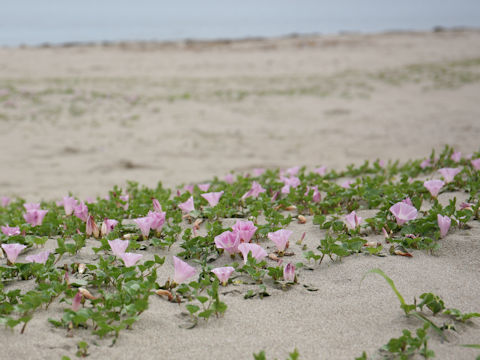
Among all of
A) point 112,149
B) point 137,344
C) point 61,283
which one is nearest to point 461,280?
point 137,344

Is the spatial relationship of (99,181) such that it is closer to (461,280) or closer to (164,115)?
(164,115)

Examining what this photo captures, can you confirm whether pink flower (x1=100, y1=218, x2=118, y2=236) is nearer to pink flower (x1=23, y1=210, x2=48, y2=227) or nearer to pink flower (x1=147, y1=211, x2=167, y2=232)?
pink flower (x1=147, y1=211, x2=167, y2=232)

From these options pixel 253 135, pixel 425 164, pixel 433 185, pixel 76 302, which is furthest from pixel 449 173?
pixel 253 135

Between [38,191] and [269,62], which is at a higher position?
[269,62]

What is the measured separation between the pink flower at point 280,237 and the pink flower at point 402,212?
74 centimetres

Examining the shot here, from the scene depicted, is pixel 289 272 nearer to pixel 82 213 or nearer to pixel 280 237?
pixel 280 237

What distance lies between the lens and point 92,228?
3.17m

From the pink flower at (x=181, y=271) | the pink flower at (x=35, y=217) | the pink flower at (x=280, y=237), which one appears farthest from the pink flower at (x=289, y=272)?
the pink flower at (x=35, y=217)

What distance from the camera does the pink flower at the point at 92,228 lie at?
3152 millimetres

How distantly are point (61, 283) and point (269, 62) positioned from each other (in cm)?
2127

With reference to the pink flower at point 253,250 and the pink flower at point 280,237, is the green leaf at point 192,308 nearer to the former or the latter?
the pink flower at point 253,250

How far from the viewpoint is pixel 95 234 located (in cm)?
318

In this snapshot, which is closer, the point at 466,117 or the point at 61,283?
the point at 61,283

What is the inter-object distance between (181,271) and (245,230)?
530 mm
